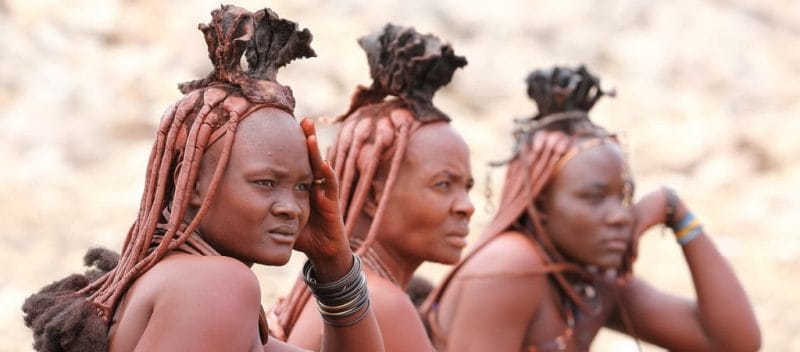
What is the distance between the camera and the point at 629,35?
1457 centimetres

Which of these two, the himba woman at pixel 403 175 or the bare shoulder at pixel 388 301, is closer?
the bare shoulder at pixel 388 301

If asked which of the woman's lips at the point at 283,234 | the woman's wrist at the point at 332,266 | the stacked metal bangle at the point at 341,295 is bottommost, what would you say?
the stacked metal bangle at the point at 341,295

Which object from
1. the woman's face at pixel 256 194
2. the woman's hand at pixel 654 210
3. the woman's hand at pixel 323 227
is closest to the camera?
the woman's face at pixel 256 194

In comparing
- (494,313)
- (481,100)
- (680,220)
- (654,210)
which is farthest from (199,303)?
(481,100)

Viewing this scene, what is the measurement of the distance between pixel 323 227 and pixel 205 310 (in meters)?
0.60

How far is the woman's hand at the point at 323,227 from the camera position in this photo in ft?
12.5

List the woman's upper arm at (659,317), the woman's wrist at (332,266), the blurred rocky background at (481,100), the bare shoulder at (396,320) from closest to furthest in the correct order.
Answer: the woman's wrist at (332,266)
the bare shoulder at (396,320)
the woman's upper arm at (659,317)
the blurred rocky background at (481,100)

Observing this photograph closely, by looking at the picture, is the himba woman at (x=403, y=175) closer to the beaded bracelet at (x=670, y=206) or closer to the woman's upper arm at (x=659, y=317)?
the beaded bracelet at (x=670, y=206)

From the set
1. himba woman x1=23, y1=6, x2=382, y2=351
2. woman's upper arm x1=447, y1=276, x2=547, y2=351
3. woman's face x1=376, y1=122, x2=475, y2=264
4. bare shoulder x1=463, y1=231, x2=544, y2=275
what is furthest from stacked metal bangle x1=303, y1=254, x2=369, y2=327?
bare shoulder x1=463, y1=231, x2=544, y2=275

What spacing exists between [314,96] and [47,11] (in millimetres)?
2493

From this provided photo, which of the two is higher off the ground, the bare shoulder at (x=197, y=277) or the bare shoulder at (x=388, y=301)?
the bare shoulder at (x=197, y=277)

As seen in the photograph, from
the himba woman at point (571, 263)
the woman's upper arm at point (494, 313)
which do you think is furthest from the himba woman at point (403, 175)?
the himba woman at point (571, 263)

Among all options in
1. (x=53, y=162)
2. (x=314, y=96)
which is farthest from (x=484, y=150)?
(x=53, y=162)

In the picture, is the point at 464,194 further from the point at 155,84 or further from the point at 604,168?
the point at 155,84
